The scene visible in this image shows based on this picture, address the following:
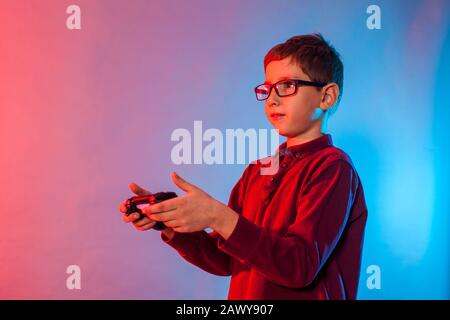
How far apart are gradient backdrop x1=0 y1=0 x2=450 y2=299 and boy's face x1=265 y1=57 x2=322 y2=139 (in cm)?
63

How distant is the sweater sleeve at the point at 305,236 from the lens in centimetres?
82

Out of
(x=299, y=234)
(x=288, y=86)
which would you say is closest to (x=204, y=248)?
(x=299, y=234)

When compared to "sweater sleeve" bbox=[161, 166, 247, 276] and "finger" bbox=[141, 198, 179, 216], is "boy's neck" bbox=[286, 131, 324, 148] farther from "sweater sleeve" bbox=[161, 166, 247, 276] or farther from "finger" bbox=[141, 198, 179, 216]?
"finger" bbox=[141, 198, 179, 216]

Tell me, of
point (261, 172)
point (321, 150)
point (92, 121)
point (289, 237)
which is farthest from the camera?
point (92, 121)

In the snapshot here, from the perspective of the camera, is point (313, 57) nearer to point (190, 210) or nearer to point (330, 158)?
point (330, 158)

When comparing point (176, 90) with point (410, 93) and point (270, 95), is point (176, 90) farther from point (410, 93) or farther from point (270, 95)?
point (410, 93)

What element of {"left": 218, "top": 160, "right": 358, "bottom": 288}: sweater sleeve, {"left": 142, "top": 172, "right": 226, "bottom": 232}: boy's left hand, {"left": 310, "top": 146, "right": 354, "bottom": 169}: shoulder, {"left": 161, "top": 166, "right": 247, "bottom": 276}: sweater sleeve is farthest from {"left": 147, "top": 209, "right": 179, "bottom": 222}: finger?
{"left": 310, "top": 146, "right": 354, "bottom": 169}: shoulder

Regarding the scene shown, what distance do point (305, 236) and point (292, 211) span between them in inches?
3.9

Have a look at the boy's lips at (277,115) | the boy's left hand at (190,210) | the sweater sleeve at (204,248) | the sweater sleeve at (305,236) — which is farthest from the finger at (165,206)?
the boy's lips at (277,115)

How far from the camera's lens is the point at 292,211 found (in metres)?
0.95

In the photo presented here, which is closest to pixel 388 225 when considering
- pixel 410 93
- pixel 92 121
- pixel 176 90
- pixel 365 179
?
pixel 365 179

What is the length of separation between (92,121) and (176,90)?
13.0 inches

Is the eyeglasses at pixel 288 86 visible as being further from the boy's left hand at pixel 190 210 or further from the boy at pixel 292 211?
the boy's left hand at pixel 190 210
